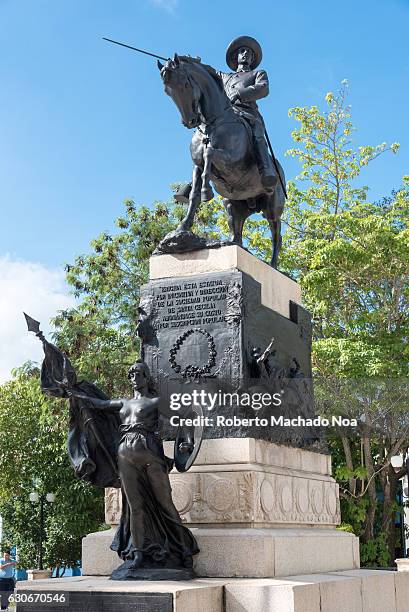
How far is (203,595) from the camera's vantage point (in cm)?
777

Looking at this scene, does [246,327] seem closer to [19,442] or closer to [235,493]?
[235,493]

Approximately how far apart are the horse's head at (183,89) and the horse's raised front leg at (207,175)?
353 mm

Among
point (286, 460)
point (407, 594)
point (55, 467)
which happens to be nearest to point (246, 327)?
point (286, 460)

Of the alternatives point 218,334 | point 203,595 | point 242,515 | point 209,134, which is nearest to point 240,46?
point 209,134

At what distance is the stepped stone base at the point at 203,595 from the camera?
24.4 ft

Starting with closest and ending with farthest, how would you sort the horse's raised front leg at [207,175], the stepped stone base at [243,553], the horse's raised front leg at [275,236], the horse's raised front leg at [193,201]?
the stepped stone base at [243,553] < the horse's raised front leg at [207,175] < the horse's raised front leg at [193,201] < the horse's raised front leg at [275,236]

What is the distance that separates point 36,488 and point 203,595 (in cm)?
2844

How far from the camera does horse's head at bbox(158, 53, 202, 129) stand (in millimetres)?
10270

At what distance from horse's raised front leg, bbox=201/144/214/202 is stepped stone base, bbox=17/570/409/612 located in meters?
4.53

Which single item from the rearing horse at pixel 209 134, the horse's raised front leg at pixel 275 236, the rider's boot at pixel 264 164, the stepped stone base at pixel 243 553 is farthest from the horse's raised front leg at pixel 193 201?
the stepped stone base at pixel 243 553

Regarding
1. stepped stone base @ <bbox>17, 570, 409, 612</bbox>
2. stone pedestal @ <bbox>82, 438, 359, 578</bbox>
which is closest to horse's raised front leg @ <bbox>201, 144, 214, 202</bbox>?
stone pedestal @ <bbox>82, 438, 359, 578</bbox>

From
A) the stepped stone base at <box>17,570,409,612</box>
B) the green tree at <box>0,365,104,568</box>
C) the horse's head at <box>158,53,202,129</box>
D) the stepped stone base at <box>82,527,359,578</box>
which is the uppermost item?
the horse's head at <box>158,53,202,129</box>

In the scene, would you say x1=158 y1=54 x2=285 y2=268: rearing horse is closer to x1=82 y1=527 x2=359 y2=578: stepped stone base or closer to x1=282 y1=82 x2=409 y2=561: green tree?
x1=82 y1=527 x2=359 y2=578: stepped stone base

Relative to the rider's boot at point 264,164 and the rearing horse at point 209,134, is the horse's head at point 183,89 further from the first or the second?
the rider's boot at point 264,164
